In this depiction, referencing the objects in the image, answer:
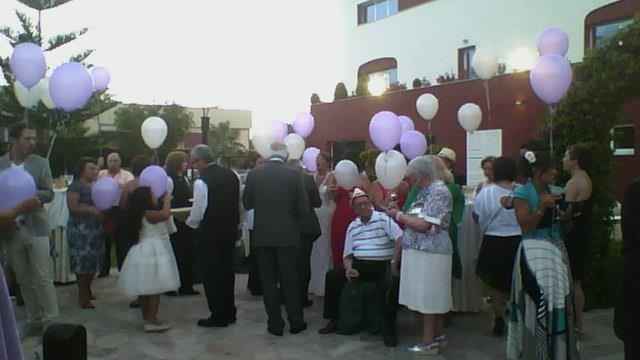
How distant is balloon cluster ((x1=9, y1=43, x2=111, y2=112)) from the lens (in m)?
5.19

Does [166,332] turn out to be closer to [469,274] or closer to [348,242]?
[348,242]

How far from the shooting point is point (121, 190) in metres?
6.38

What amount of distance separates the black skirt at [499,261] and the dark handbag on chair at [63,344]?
3.92 metres

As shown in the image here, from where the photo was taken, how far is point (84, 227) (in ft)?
20.7

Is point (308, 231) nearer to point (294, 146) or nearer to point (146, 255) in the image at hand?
point (146, 255)

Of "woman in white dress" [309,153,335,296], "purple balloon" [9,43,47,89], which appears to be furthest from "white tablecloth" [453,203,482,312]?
"purple balloon" [9,43,47,89]

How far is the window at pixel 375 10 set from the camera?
24.2 m

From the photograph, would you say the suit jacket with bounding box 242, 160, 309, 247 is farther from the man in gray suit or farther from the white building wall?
the white building wall

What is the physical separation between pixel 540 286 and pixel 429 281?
967 millimetres

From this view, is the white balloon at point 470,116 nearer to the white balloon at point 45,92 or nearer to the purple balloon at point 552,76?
the purple balloon at point 552,76

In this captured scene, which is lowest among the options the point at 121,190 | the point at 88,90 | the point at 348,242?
the point at 348,242

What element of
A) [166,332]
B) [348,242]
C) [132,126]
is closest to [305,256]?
[348,242]

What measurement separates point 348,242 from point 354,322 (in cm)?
73

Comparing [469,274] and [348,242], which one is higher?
[348,242]
